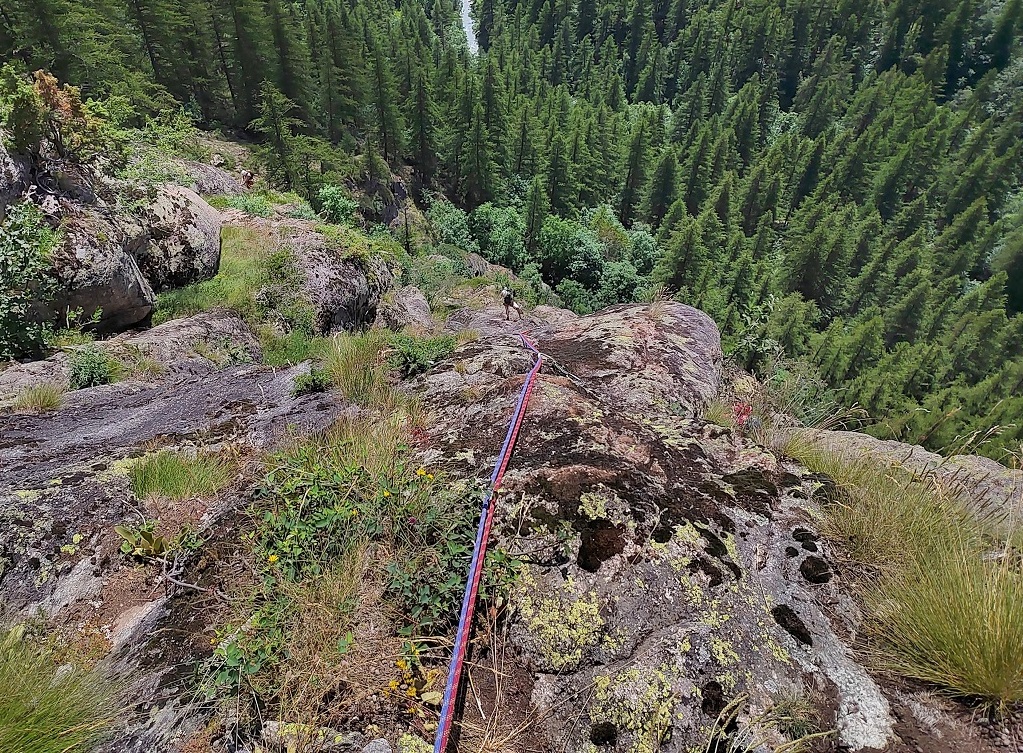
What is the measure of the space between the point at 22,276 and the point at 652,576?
8138 mm

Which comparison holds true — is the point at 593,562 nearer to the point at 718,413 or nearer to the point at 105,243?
the point at 718,413

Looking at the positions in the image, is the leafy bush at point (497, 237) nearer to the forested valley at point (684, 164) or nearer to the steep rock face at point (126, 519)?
the forested valley at point (684, 164)

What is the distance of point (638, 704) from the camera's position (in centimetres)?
199

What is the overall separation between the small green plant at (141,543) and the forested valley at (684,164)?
10728 millimetres

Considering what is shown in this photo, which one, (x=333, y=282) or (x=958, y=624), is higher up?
(x=958, y=624)

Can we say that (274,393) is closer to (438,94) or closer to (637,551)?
(637,551)

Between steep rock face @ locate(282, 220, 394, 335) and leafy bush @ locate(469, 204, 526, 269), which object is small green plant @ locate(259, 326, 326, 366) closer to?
steep rock face @ locate(282, 220, 394, 335)

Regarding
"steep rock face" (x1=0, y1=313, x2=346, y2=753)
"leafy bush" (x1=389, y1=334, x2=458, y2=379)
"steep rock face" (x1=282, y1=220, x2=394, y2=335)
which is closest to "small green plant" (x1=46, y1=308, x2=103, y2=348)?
"steep rock face" (x1=0, y1=313, x2=346, y2=753)

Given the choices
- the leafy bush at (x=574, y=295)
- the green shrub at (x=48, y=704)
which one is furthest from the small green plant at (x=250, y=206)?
the leafy bush at (x=574, y=295)

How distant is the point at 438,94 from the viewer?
52.1m

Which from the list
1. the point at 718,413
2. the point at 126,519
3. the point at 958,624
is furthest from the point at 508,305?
the point at 958,624

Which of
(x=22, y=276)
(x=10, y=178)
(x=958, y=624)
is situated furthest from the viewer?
(x=10, y=178)

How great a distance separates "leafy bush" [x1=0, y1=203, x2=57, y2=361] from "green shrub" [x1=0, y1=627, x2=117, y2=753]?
235 inches

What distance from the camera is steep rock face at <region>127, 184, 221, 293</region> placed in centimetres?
841
